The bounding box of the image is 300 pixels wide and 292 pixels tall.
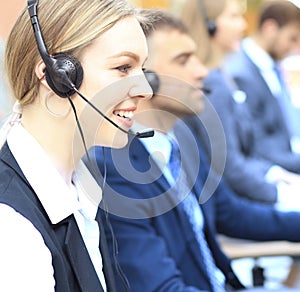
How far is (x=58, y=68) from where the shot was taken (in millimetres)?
932

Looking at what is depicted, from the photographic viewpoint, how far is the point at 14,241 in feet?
2.72

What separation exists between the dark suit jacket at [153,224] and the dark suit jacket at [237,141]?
48 cm

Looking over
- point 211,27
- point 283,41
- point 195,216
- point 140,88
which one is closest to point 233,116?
point 211,27

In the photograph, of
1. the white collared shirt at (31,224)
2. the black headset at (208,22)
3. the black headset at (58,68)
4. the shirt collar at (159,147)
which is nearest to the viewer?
the white collared shirt at (31,224)

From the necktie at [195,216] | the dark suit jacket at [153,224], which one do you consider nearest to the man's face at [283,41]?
the dark suit jacket at [153,224]

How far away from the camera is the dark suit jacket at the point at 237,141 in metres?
2.18

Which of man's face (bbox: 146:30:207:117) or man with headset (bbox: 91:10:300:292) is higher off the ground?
man's face (bbox: 146:30:207:117)

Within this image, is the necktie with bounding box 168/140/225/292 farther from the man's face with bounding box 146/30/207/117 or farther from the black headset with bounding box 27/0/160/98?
the black headset with bounding box 27/0/160/98

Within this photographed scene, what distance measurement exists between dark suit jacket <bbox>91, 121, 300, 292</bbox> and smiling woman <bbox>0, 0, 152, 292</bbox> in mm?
241

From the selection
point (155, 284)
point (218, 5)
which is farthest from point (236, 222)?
point (218, 5)

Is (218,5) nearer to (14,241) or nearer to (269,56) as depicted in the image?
(269,56)

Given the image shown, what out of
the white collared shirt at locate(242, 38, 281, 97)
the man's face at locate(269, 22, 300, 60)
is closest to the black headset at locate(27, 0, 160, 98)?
A: the white collared shirt at locate(242, 38, 281, 97)

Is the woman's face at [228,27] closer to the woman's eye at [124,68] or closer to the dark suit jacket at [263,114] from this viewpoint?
the dark suit jacket at [263,114]

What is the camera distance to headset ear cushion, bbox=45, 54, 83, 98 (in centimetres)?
93
